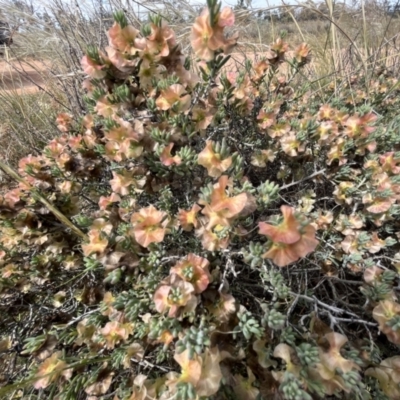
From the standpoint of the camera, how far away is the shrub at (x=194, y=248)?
0.66 metres

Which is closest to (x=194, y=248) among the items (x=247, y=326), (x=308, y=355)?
(x=247, y=326)

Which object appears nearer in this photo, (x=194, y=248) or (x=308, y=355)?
(x=308, y=355)

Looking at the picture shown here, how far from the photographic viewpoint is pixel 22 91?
2941mm

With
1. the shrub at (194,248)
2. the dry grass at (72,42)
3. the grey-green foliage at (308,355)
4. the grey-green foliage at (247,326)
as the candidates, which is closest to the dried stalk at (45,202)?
the shrub at (194,248)

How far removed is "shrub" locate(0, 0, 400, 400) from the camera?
656 mm

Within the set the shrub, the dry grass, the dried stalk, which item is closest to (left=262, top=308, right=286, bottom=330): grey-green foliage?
the shrub

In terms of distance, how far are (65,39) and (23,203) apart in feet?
5.38

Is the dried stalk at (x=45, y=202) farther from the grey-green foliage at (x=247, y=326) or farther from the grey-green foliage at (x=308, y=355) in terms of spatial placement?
the grey-green foliage at (x=308, y=355)

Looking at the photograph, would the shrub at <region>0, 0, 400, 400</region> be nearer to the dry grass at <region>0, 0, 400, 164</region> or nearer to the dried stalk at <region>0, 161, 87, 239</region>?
the dried stalk at <region>0, 161, 87, 239</region>

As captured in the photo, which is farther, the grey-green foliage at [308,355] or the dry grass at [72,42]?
the dry grass at [72,42]

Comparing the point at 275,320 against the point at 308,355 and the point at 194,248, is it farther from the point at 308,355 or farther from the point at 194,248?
the point at 194,248

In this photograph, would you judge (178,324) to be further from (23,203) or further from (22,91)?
(22,91)

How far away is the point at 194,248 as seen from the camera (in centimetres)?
87

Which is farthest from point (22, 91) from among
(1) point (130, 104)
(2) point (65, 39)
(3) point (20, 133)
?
A: (1) point (130, 104)
